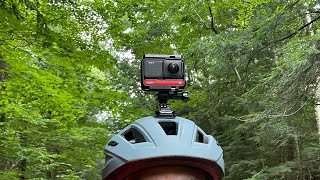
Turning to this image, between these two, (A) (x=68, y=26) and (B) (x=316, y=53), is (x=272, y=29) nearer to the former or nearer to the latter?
(B) (x=316, y=53)

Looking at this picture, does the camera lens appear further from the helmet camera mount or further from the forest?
the forest

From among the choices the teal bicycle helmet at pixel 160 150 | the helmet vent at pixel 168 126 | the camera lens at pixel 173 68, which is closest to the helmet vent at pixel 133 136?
the teal bicycle helmet at pixel 160 150

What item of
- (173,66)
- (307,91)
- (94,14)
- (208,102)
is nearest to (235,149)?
(208,102)

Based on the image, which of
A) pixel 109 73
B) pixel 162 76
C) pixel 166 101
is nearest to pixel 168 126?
pixel 166 101

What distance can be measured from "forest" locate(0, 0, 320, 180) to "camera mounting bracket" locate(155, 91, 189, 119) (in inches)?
171

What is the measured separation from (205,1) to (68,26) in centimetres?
415

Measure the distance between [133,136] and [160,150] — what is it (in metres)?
0.30

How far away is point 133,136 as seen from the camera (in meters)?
1.84

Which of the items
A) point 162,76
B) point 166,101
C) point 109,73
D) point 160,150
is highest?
point 109,73

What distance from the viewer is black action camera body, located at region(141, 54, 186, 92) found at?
1.92 metres

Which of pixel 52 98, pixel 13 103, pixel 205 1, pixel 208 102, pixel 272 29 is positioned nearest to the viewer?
pixel 52 98

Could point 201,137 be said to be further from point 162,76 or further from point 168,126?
point 162,76

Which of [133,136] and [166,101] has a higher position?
[166,101]

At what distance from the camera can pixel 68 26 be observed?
6.72 m
